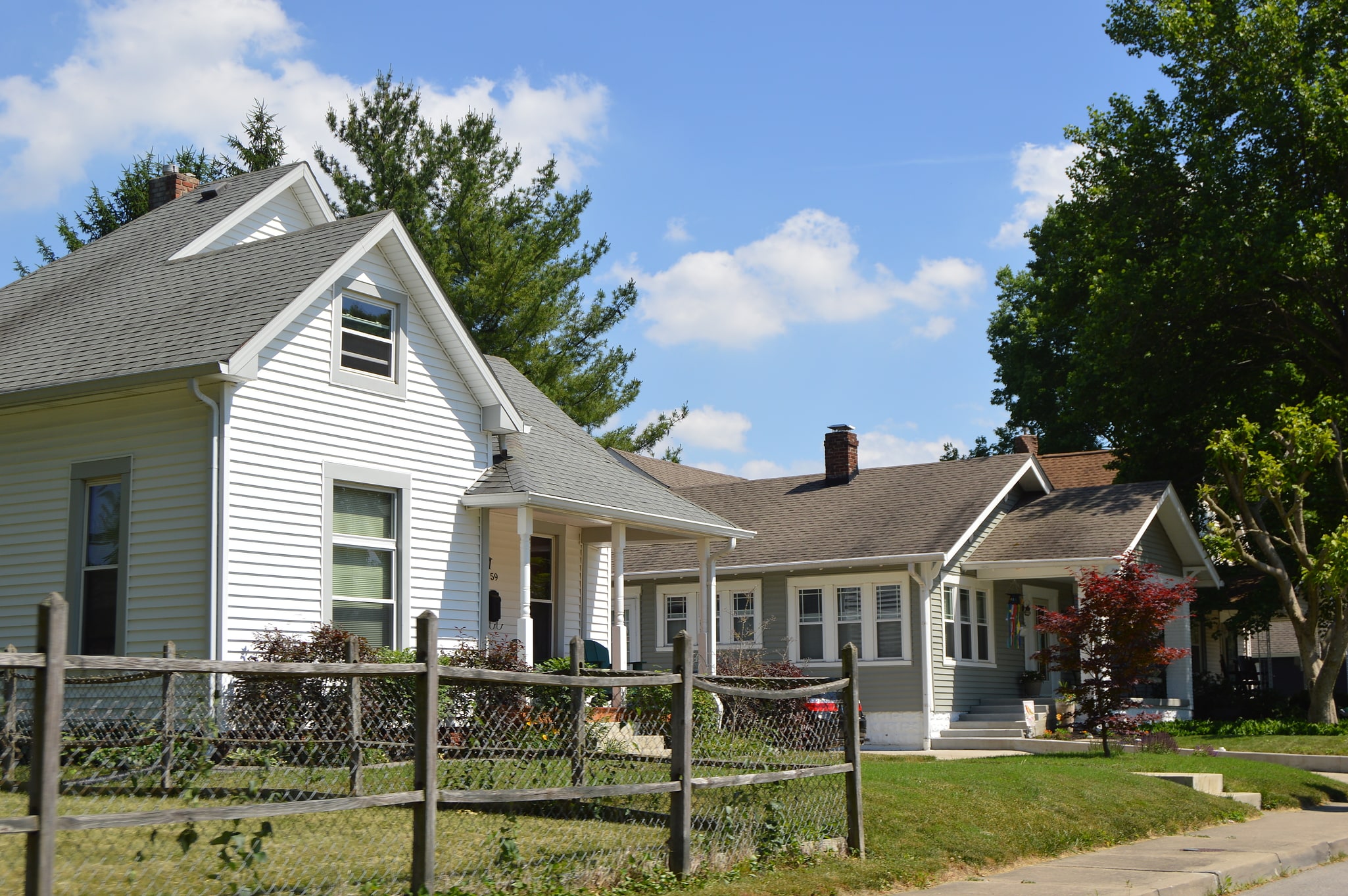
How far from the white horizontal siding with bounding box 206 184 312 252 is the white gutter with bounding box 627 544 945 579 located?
11561 mm

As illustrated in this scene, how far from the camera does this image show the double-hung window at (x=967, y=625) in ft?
82.8

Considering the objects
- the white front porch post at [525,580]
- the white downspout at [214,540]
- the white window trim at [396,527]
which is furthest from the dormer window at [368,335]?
the white front porch post at [525,580]

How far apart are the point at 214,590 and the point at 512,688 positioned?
434cm

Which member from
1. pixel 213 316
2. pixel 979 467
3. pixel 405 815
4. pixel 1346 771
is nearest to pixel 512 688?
pixel 405 815

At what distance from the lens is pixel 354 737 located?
8367 millimetres

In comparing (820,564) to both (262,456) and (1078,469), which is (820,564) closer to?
(262,456)

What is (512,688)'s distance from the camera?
995 cm

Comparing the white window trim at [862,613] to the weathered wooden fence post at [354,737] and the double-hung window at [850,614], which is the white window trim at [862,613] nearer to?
the double-hung window at [850,614]

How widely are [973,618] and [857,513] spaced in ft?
10.9

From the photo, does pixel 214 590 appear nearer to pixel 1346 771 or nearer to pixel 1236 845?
pixel 1236 845

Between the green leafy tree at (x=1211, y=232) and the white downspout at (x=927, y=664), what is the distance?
10.1 meters

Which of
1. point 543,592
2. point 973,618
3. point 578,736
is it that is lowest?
point 578,736

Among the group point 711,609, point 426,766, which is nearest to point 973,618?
point 711,609

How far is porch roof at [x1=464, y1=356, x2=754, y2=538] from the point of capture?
51.9ft
